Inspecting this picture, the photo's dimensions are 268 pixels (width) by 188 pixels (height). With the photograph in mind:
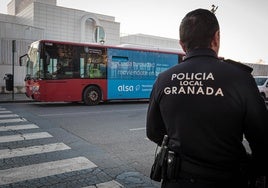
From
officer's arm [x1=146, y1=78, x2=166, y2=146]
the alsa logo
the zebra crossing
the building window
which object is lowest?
the zebra crossing

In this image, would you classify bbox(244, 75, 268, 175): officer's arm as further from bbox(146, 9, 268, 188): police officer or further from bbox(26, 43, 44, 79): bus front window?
bbox(26, 43, 44, 79): bus front window

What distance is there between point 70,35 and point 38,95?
1677 centimetres

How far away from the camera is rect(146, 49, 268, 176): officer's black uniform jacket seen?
67.6 inches

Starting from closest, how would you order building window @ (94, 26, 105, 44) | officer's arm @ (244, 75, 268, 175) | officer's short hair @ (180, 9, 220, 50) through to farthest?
officer's arm @ (244, 75, 268, 175) → officer's short hair @ (180, 9, 220, 50) → building window @ (94, 26, 105, 44)

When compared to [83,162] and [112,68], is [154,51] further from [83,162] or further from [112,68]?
[83,162]

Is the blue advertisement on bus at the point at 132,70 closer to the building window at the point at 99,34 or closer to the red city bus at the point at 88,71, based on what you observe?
the red city bus at the point at 88,71

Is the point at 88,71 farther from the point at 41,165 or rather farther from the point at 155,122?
the point at 155,122

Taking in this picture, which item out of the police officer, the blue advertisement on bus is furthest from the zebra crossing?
the blue advertisement on bus

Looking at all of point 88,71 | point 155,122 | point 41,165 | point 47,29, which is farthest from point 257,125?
point 47,29

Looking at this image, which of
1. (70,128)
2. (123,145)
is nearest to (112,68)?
(70,128)

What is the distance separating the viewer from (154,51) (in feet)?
55.7

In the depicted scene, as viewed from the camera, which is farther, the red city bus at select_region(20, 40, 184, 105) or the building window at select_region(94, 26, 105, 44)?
the building window at select_region(94, 26, 105, 44)

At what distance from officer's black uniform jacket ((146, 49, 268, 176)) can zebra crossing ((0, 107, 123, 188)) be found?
105 inches

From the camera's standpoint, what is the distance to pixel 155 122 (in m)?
2.15
